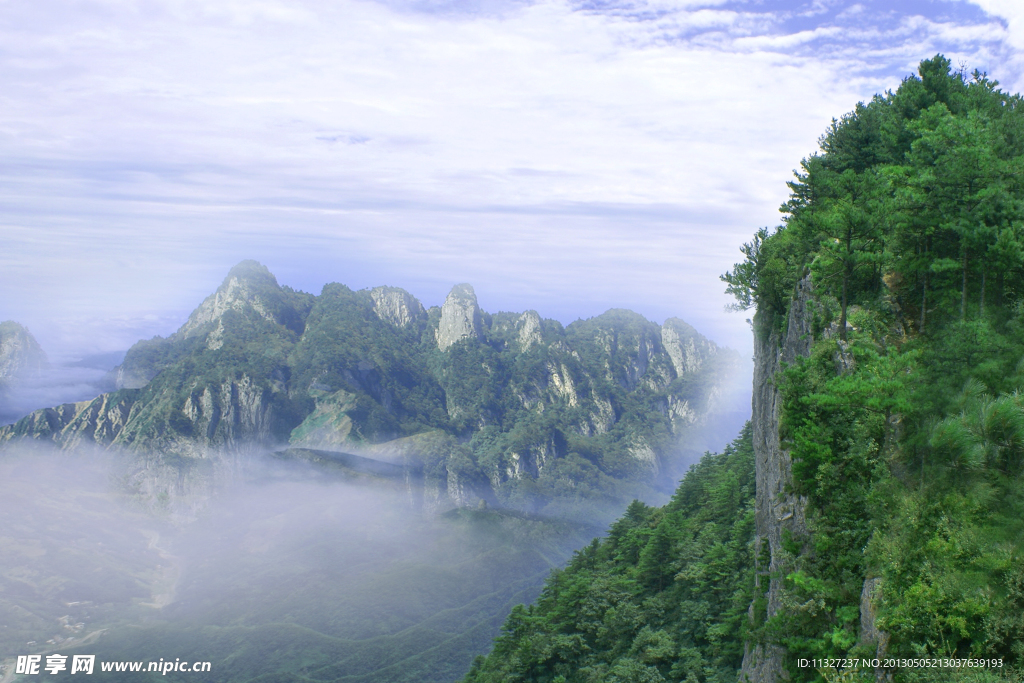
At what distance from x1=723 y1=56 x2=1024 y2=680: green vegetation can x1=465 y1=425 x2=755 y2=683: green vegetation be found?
46.0 ft

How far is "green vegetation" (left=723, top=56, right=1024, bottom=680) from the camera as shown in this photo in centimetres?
1506

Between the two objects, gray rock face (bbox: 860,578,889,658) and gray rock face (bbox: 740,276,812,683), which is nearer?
gray rock face (bbox: 860,578,889,658)

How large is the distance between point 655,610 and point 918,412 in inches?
1292

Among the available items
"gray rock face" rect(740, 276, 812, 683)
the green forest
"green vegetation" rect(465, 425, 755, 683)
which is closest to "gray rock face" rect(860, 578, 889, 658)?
the green forest

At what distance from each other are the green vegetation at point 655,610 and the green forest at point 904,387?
1.88 metres

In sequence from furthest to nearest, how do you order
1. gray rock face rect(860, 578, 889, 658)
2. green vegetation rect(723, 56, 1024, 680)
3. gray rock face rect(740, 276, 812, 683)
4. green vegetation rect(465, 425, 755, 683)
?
green vegetation rect(465, 425, 755, 683) → gray rock face rect(740, 276, 812, 683) → gray rock face rect(860, 578, 889, 658) → green vegetation rect(723, 56, 1024, 680)

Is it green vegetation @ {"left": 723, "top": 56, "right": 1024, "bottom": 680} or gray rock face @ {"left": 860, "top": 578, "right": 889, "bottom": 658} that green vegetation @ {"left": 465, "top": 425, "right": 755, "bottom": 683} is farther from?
gray rock face @ {"left": 860, "top": 578, "right": 889, "bottom": 658}

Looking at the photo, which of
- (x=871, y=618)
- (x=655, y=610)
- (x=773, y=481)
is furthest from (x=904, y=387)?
(x=655, y=610)

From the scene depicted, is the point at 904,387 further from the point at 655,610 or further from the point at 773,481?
the point at 655,610

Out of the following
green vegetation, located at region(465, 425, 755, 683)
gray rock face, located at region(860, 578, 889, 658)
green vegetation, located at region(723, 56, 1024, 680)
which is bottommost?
green vegetation, located at region(465, 425, 755, 683)

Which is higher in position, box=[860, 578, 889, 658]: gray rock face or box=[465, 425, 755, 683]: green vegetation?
box=[860, 578, 889, 658]: gray rock face

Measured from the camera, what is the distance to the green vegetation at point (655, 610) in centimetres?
3816

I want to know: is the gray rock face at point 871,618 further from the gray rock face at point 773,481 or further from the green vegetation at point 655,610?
the green vegetation at point 655,610

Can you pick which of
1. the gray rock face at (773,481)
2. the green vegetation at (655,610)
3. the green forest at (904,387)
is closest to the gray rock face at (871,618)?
the green forest at (904,387)
